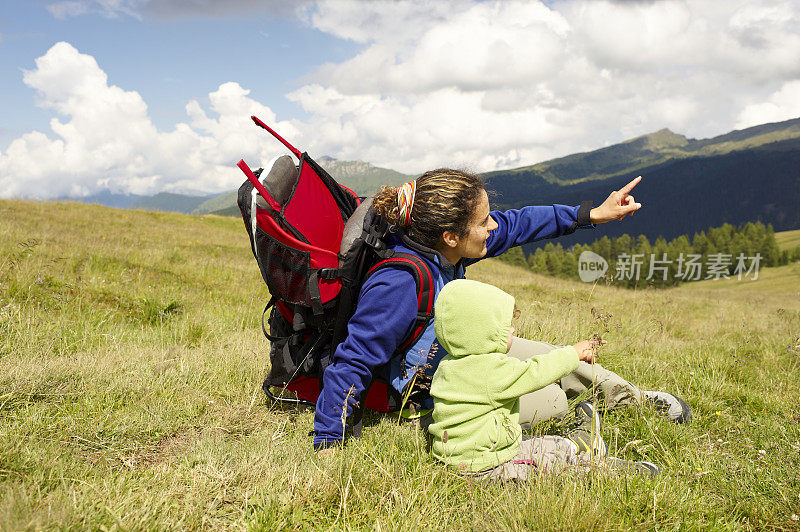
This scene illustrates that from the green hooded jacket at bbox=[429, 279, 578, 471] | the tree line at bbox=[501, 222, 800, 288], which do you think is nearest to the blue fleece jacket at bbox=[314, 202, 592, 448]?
the green hooded jacket at bbox=[429, 279, 578, 471]

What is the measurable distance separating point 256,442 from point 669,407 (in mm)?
3322

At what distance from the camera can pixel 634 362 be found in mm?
4863

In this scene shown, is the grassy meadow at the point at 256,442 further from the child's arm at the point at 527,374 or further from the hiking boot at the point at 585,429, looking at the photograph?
the child's arm at the point at 527,374

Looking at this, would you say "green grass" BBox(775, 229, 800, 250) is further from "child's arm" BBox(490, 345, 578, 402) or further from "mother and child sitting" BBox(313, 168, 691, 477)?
"child's arm" BBox(490, 345, 578, 402)

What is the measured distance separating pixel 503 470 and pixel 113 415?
9.22 feet

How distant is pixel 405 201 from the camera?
10.5 ft

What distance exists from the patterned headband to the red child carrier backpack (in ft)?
0.54

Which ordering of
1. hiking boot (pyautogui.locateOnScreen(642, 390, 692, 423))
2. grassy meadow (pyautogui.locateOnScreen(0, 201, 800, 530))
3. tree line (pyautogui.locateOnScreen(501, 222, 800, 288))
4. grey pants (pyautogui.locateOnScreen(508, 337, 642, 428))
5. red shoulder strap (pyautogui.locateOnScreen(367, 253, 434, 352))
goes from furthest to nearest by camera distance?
1. tree line (pyautogui.locateOnScreen(501, 222, 800, 288))
2. hiking boot (pyautogui.locateOnScreen(642, 390, 692, 423))
3. grey pants (pyautogui.locateOnScreen(508, 337, 642, 428))
4. red shoulder strap (pyautogui.locateOnScreen(367, 253, 434, 352))
5. grassy meadow (pyautogui.locateOnScreen(0, 201, 800, 530))

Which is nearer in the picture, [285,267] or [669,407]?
[285,267]

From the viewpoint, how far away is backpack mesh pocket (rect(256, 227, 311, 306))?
3.05 m

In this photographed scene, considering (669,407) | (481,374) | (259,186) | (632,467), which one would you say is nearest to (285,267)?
(259,186)

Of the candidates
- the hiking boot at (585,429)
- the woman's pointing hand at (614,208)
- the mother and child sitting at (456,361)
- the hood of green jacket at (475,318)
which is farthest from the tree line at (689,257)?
the hood of green jacket at (475,318)

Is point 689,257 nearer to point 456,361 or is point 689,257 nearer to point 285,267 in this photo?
point 456,361

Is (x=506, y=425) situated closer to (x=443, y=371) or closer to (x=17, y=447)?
(x=443, y=371)
